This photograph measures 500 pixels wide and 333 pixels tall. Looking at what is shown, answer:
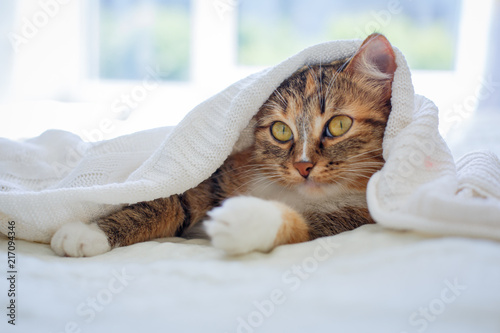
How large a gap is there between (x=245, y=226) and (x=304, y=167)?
0.34 metres

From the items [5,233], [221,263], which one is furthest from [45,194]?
[221,263]

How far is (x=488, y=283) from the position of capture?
0.57 meters

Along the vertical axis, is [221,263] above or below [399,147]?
below

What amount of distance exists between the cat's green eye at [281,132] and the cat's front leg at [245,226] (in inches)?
14.7

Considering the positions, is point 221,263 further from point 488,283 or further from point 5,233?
point 5,233

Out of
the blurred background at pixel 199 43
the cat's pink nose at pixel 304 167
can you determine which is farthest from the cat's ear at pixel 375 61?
the blurred background at pixel 199 43

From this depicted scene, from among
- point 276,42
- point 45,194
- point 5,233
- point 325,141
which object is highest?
point 276,42

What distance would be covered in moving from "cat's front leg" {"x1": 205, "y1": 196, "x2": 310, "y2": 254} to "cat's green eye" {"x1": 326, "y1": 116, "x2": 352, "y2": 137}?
0.34 m

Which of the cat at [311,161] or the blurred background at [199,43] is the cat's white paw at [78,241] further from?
the blurred background at [199,43]

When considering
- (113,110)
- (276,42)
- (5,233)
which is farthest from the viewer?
(276,42)

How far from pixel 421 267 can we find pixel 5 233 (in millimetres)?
943

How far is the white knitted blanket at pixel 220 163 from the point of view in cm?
71

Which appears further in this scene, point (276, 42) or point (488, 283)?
point (276, 42)

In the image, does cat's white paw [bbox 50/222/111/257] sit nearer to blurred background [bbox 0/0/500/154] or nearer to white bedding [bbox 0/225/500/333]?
white bedding [bbox 0/225/500/333]
